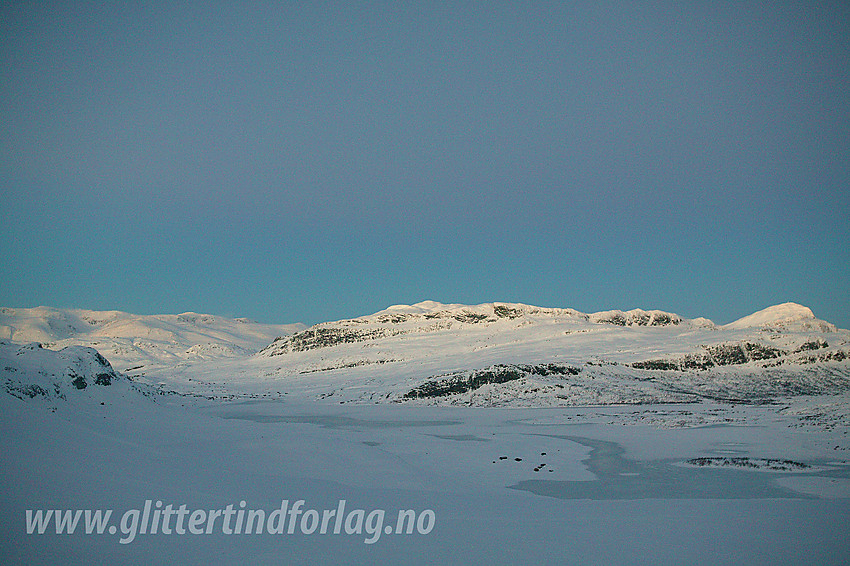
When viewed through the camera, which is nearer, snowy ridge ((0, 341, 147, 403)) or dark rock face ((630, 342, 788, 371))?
snowy ridge ((0, 341, 147, 403))

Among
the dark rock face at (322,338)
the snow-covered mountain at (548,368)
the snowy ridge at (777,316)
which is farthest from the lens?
the snowy ridge at (777,316)

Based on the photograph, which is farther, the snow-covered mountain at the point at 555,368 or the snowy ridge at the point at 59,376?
the snow-covered mountain at the point at 555,368

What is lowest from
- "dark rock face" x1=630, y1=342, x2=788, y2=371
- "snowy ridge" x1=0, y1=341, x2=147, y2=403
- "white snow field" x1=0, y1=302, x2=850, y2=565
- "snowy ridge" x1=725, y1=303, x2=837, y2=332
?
"white snow field" x1=0, y1=302, x2=850, y2=565

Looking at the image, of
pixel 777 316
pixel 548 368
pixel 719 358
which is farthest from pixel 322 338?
pixel 777 316

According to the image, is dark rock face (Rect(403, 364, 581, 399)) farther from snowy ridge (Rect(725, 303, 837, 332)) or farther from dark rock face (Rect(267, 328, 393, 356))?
snowy ridge (Rect(725, 303, 837, 332))

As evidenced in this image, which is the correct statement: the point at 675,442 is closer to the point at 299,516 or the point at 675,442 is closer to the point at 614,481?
the point at 614,481

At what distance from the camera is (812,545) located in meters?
7.72

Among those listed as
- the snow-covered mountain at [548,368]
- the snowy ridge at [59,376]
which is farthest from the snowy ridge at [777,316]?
the snowy ridge at [59,376]

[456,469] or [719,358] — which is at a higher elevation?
[719,358]

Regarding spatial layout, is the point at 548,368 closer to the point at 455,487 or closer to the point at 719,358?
the point at 719,358

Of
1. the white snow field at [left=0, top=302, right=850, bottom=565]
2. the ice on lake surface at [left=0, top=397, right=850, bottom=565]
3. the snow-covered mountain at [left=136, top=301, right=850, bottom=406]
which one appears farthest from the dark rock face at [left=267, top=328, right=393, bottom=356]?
the ice on lake surface at [left=0, top=397, right=850, bottom=565]

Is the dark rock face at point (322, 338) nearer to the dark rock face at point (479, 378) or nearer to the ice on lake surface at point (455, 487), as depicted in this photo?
the dark rock face at point (479, 378)

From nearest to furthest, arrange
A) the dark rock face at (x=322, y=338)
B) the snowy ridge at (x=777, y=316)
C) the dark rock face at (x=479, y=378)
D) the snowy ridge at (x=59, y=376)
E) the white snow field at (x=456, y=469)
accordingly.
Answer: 1. the white snow field at (x=456, y=469)
2. the snowy ridge at (x=59, y=376)
3. the dark rock face at (x=479, y=378)
4. the dark rock face at (x=322, y=338)
5. the snowy ridge at (x=777, y=316)

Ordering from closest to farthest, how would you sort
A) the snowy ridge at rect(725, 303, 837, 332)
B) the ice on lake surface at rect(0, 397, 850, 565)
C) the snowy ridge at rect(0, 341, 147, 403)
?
the ice on lake surface at rect(0, 397, 850, 565) → the snowy ridge at rect(0, 341, 147, 403) → the snowy ridge at rect(725, 303, 837, 332)
